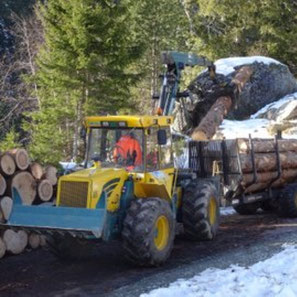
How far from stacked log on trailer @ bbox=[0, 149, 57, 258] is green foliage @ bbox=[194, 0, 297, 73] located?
2190 centimetres

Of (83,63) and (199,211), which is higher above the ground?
(83,63)

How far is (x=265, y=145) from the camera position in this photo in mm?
13953

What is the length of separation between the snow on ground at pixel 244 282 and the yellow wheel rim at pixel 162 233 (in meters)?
1.03

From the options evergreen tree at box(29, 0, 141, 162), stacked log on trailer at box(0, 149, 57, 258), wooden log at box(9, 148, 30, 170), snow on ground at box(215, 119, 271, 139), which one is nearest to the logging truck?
stacked log on trailer at box(0, 149, 57, 258)

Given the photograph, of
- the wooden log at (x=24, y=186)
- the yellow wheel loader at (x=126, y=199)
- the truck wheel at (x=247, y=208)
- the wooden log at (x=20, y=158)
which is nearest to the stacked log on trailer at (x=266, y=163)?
the truck wheel at (x=247, y=208)

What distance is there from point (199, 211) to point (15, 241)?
3.57 m

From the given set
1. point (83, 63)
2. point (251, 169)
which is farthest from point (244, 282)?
point (83, 63)

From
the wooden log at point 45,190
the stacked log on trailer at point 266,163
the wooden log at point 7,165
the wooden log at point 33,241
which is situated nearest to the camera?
the wooden log at point 7,165

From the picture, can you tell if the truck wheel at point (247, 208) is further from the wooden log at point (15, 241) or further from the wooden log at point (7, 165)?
the wooden log at point (7, 165)

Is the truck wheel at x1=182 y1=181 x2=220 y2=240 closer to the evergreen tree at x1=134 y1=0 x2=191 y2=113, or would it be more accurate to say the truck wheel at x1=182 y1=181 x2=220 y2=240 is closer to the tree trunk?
the tree trunk

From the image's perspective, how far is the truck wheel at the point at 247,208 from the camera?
14773 millimetres

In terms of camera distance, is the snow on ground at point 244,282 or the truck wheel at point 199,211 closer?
the snow on ground at point 244,282

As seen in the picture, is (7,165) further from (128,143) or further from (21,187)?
(128,143)

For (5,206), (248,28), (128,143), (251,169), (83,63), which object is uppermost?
(248,28)
